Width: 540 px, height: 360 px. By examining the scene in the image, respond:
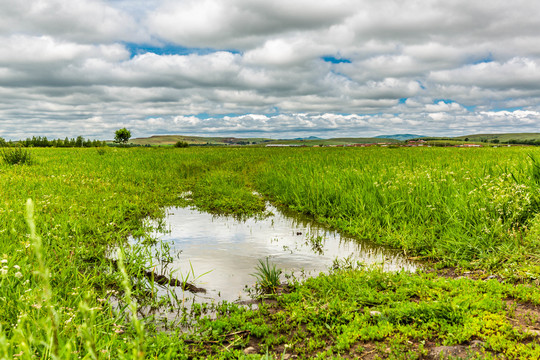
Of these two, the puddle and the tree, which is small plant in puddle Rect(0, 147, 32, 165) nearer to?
the puddle

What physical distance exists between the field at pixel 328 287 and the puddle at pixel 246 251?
1.47 feet

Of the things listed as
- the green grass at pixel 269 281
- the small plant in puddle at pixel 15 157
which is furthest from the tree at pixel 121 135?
the green grass at pixel 269 281

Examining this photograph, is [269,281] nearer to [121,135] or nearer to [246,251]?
[246,251]

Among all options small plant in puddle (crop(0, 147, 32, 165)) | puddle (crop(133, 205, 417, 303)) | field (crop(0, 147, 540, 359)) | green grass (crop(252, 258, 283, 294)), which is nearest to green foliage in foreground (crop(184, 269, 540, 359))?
field (crop(0, 147, 540, 359))

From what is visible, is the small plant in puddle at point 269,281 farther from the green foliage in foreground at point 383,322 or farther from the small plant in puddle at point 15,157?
the small plant in puddle at point 15,157

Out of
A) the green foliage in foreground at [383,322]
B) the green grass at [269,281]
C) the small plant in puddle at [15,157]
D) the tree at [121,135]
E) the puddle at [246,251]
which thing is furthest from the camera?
the tree at [121,135]

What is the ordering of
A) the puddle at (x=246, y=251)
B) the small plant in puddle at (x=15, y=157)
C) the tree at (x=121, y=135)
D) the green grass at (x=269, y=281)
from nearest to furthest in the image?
the green grass at (x=269, y=281), the puddle at (x=246, y=251), the small plant in puddle at (x=15, y=157), the tree at (x=121, y=135)

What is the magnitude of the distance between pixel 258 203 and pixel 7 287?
855 centimetres

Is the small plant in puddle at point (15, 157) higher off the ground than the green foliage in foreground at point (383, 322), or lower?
higher

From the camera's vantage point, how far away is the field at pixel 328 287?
3.54 m

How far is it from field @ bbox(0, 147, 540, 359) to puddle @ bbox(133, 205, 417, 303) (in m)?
0.45

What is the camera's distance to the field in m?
3.54

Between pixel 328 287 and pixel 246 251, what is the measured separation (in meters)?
2.62

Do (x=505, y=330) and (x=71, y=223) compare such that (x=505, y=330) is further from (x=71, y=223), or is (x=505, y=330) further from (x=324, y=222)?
(x=71, y=223)
